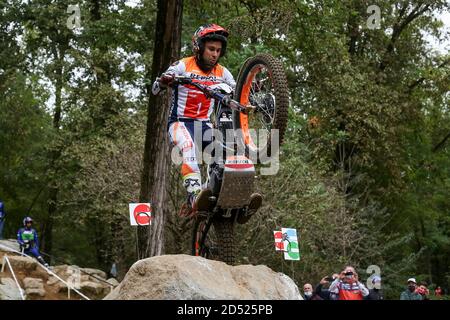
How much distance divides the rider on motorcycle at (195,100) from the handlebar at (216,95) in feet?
0.31

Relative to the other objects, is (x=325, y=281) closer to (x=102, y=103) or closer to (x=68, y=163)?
(x=102, y=103)

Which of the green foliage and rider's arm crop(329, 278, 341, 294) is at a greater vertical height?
the green foliage

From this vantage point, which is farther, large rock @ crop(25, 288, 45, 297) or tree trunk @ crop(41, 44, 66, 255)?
tree trunk @ crop(41, 44, 66, 255)

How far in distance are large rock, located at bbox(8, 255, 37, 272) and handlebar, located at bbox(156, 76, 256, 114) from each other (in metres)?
10.2

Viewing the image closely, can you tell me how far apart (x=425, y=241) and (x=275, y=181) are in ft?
74.2

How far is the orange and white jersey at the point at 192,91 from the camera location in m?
8.72

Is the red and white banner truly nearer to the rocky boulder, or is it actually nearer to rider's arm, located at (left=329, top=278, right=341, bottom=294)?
rider's arm, located at (left=329, top=278, right=341, bottom=294)

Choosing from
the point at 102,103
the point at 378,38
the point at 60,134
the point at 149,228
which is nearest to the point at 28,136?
the point at 60,134

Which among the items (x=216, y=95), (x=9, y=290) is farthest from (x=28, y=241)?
(x=216, y=95)

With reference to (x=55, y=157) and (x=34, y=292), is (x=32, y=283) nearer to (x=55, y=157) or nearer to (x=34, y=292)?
(x=34, y=292)

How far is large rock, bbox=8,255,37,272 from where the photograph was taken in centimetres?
1742

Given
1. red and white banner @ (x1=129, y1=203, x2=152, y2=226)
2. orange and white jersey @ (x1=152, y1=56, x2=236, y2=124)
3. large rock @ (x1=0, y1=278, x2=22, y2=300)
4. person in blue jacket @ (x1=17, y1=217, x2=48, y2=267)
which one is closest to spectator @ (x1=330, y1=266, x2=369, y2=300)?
red and white banner @ (x1=129, y1=203, x2=152, y2=226)

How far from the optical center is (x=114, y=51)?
26.2 m

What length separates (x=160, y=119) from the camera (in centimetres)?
1163
